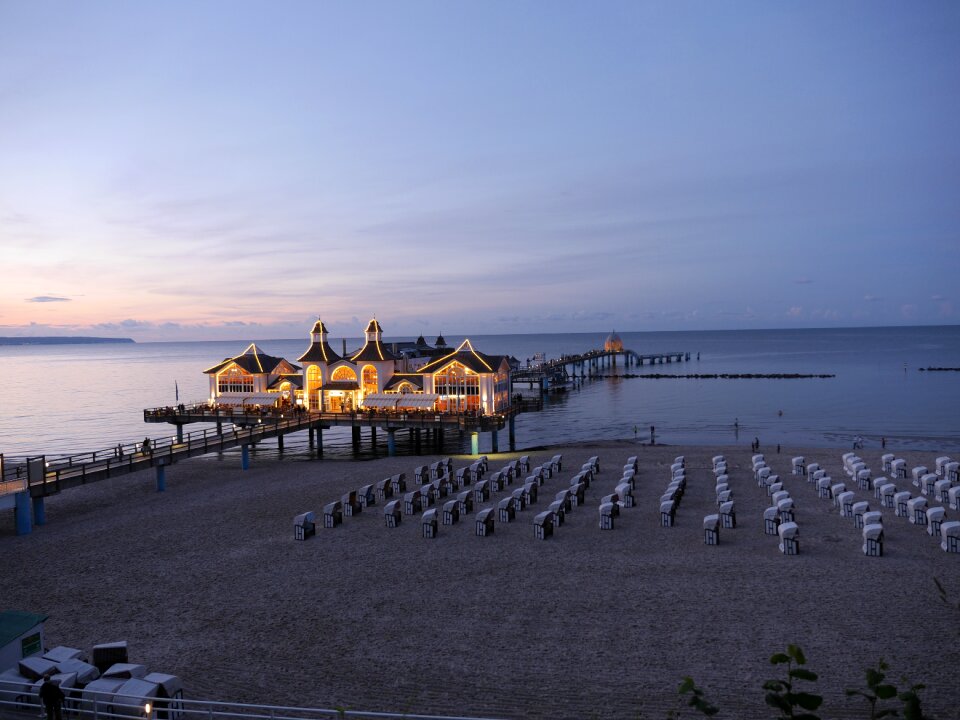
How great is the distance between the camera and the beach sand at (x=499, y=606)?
39.7 feet

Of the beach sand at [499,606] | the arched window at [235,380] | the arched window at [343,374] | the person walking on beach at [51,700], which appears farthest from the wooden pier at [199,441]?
the person walking on beach at [51,700]

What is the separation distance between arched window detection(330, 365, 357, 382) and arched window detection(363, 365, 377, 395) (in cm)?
74

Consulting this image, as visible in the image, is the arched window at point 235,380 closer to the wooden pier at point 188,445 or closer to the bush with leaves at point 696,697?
the wooden pier at point 188,445

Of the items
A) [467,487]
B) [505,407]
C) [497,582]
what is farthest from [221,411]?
[497,582]

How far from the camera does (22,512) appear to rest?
75.7 feet

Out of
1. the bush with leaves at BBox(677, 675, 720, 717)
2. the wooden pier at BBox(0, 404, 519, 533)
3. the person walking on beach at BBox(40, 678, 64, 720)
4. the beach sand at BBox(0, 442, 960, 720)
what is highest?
the bush with leaves at BBox(677, 675, 720, 717)

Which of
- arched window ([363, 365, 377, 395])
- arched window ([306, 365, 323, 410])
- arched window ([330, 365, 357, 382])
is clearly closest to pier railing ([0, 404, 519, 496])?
arched window ([306, 365, 323, 410])

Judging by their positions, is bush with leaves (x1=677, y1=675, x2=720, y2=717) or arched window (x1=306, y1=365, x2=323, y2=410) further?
arched window (x1=306, y1=365, x2=323, y2=410)

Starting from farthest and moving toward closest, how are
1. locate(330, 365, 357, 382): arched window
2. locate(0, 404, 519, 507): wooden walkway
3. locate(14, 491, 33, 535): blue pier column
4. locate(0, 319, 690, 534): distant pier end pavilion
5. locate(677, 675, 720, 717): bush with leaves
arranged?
locate(330, 365, 357, 382): arched window → locate(0, 319, 690, 534): distant pier end pavilion → locate(0, 404, 519, 507): wooden walkway → locate(14, 491, 33, 535): blue pier column → locate(677, 675, 720, 717): bush with leaves

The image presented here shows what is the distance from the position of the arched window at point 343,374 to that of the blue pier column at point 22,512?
2516 centimetres

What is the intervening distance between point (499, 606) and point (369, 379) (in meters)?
32.7

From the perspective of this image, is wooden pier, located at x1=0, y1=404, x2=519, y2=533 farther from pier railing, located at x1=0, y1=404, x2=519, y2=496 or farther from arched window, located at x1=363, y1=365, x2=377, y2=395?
arched window, located at x1=363, y1=365, x2=377, y2=395

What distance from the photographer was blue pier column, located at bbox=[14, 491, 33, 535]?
23.0m

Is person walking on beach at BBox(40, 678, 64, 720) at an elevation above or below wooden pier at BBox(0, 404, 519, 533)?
below
